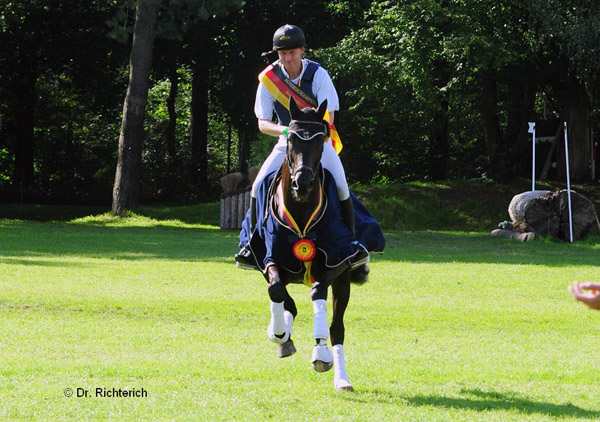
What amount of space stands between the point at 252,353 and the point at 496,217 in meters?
26.1

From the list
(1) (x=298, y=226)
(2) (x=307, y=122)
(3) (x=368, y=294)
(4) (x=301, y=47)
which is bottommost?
(3) (x=368, y=294)

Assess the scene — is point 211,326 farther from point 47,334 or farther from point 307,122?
point 307,122

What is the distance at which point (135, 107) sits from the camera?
118ft

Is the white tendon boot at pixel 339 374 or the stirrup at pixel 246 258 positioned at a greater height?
the stirrup at pixel 246 258

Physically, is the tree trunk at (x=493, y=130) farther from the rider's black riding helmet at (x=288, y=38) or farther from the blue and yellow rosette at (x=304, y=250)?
the blue and yellow rosette at (x=304, y=250)

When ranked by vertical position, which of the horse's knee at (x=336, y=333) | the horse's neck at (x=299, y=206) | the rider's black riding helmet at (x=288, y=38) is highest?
the rider's black riding helmet at (x=288, y=38)

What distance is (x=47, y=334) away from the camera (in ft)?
37.2

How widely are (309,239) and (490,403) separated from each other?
2011 millimetres

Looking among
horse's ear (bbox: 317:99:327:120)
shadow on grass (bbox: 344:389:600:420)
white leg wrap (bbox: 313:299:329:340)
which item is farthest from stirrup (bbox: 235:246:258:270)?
shadow on grass (bbox: 344:389:600:420)

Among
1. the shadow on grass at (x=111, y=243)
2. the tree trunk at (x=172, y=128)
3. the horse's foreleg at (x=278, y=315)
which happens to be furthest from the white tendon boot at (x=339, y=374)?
the tree trunk at (x=172, y=128)

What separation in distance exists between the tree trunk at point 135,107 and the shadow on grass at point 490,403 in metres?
28.7

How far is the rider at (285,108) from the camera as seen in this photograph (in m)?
9.06

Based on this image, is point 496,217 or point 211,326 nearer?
point 211,326

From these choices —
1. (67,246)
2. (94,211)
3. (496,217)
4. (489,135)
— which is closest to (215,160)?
(94,211)
